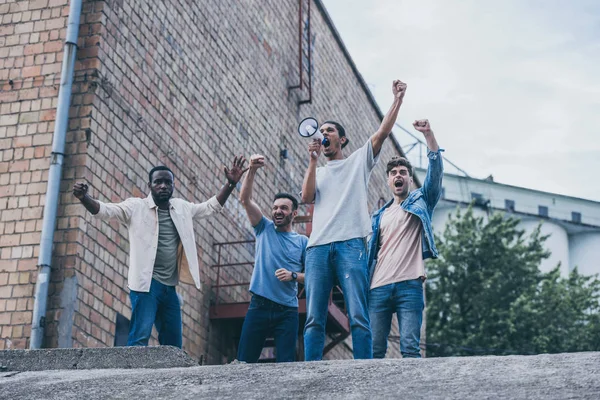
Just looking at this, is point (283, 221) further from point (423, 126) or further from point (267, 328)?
point (423, 126)

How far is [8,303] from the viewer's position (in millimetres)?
9422

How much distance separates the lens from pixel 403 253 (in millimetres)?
7156

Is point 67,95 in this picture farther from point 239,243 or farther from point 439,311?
point 439,311

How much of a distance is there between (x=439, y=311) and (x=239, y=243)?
50.8ft

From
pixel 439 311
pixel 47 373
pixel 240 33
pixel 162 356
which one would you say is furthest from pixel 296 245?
pixel 439 311

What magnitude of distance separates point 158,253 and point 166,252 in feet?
0.23

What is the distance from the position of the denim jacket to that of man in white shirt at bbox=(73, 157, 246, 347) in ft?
4.27

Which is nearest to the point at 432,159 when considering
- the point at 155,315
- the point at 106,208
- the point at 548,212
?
the point at 155,315

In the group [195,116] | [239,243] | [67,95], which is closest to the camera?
[67,95]

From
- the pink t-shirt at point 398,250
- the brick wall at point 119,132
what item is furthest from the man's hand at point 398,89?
the brick wall at point 119,132

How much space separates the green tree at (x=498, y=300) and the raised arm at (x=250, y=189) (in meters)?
19.3

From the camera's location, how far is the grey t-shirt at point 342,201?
7047mm

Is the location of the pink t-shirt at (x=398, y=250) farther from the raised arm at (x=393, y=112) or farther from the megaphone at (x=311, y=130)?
the megaphone at (x=311, y=130)

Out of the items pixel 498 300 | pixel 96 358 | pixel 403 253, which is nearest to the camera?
pixel 96 358
